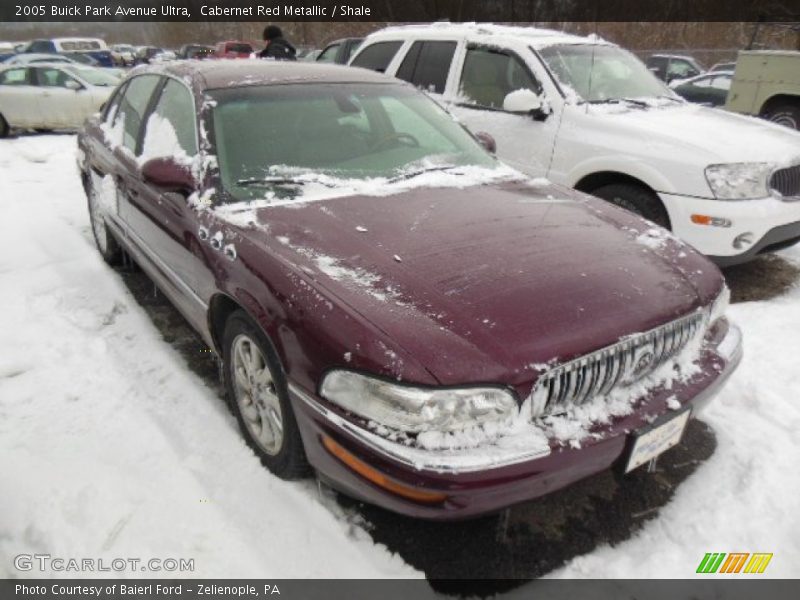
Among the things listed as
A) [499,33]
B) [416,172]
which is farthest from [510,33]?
[416,172]

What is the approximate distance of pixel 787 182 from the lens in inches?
171


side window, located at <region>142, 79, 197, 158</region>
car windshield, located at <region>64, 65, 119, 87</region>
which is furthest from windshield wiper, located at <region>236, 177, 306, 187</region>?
car windshield, located at <region>64, 65, 119, 87</region>

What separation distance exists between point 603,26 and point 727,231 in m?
28.4

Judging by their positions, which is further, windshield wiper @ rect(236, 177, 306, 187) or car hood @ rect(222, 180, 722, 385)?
windshield wiper @ rect(236, 177, 306, 187)

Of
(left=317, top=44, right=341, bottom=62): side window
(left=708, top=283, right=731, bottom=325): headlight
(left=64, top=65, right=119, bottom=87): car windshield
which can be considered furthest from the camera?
(left=64, top=65, right=119, bottom=87): car windshield

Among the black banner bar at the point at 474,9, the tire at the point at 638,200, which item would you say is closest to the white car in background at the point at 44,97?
the tire at the point at 638,200

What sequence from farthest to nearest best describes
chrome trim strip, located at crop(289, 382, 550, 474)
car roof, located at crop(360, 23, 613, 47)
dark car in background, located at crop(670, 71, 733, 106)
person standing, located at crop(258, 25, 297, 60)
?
dark car in background, located at crop(670, 71, 733, 106), person standing, located at crop(258, 25, 297, 60), car roof, located at crop(360, 23, 613, 47), chrome trim strip, located at crop(289, 382, 550, 474)

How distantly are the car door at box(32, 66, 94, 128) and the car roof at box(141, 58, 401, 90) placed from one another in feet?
29.0

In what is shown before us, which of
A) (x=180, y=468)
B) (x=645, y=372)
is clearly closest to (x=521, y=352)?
(x=645, y=372)

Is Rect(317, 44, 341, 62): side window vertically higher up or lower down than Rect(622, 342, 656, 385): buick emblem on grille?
higher up

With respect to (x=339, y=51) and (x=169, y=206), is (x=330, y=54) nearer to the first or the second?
(x=339, y=51)

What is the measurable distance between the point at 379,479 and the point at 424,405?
286mm

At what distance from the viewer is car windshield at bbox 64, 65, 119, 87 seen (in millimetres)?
11516

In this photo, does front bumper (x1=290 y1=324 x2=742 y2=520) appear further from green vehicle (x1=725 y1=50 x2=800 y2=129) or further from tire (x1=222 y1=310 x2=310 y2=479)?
green vehicle (x1=725 y1=50 x2=800 y2=129)
